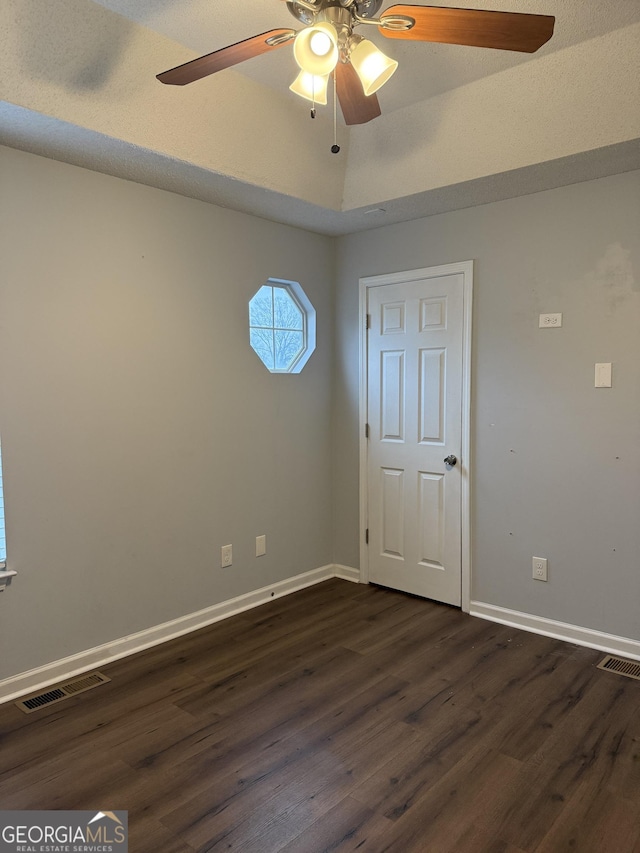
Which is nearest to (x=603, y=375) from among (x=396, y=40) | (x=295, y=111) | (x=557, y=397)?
(x=557, y=397)

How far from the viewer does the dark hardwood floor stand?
1784mm

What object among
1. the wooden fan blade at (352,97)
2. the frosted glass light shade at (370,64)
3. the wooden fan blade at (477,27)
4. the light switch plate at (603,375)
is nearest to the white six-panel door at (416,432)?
the light switch plate at (603,375)

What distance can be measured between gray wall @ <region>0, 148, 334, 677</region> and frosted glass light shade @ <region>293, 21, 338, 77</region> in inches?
58.9

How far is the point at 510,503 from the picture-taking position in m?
3.26

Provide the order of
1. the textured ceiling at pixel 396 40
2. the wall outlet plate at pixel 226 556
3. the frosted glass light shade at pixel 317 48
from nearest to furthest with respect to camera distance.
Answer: the frosted glass light shade at pixel 317 48 → the textured ceiling at pixel 396 40 → the wall outlet plate at pixel 226 556

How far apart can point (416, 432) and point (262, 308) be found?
4.15 ft

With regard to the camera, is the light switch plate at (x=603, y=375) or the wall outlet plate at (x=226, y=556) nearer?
the light switch plate at (x=603, y=375)

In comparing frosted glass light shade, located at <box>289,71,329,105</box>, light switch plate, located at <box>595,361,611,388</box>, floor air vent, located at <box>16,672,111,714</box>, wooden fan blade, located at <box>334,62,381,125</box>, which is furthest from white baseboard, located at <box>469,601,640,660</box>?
frosted glass light shade, located at <box>289,71,329,105</box>

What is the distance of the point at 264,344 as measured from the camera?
3.67m

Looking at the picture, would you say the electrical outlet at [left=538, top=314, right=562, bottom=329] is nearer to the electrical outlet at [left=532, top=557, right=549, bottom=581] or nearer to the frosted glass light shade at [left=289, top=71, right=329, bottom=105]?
the electrical outlet at [left=532, top=557, right=549, bottom=581]

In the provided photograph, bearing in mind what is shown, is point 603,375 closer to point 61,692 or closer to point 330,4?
point 330,4

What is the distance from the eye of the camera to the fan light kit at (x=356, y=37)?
1.50 metres

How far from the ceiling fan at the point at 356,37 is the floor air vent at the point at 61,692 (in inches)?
98.7

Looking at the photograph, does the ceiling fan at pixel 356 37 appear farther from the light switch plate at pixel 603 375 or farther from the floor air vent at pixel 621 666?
the floor air vent at pixel 621 666
